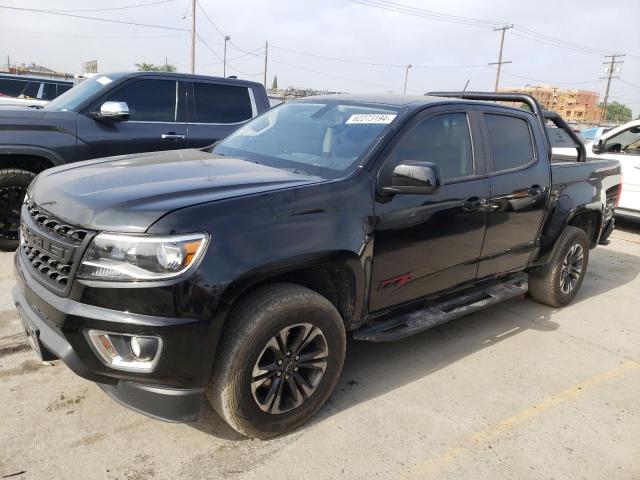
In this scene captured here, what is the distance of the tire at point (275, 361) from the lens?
2400mm

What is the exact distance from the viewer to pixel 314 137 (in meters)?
3.42

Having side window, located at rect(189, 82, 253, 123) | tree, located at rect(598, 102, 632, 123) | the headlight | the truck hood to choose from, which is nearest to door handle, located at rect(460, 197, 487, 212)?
the truck hood

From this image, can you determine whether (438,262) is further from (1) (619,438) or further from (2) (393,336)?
(1) (619,438)

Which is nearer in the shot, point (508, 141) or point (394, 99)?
point (394, 99)

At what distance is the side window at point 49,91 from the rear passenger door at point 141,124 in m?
8.61

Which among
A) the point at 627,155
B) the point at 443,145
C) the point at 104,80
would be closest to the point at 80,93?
the point at 104,80

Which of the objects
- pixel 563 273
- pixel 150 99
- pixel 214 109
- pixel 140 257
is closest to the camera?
pixel 140 257

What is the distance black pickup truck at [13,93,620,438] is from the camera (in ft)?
7.25

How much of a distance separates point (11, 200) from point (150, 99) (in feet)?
5.90

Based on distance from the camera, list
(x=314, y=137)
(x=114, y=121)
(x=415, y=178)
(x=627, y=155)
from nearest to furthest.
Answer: (x=415, y=178), (x=314, y=137), (x=114, y=121), (x=627, y=155)

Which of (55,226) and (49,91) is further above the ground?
(49,91)

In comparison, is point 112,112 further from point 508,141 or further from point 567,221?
point 567,221

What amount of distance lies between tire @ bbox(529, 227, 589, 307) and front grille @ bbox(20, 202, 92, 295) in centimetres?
387

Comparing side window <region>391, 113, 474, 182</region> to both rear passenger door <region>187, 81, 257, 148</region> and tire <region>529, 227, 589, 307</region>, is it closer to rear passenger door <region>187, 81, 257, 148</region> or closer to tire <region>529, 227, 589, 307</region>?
tire <region>529, 227, 589, 307</region>
